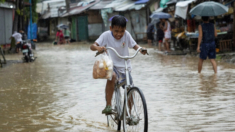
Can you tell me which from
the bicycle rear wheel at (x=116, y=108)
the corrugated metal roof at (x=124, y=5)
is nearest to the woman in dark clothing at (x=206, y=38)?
the bicycle rear wheel at (x=116, y=108)

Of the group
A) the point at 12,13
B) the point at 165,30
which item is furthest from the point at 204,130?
the point at 12,13

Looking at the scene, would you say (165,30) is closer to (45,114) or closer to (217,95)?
(217,95)

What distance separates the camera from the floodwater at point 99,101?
5.62 meters

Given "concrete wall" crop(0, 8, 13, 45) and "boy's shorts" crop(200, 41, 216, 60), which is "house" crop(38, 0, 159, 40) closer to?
"concrete wall" crop(0, 8, 13, 45)

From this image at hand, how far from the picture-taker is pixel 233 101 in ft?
23.2

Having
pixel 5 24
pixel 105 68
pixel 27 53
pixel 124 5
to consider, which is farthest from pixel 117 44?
pixel 124 5

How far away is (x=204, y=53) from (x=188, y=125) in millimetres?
5650

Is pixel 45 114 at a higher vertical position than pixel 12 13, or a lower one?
lower

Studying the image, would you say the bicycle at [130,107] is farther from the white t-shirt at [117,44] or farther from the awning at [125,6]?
the awning at [125,6]

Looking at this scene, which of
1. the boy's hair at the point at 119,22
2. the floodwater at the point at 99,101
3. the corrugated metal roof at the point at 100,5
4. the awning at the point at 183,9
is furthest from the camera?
the corrugated metal roof at the point at 100,5

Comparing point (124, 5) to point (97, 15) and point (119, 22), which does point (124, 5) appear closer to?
point (97, 15)

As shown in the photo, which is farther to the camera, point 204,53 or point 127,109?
point 204,53

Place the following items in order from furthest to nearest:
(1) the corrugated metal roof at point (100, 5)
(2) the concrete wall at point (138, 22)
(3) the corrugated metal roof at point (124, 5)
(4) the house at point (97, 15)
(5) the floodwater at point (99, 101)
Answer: (1) the corrugated metal roof at point (100, 5)
(2) the concrete wall at point (138, 22)
(4) the house at point (97, 15)
(3) the corrugated metal roof at point (124, 5)
(5) the floodwater at point (99, 101)

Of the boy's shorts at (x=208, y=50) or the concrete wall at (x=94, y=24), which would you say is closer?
the boy's shorts at (x=208, y=50)
